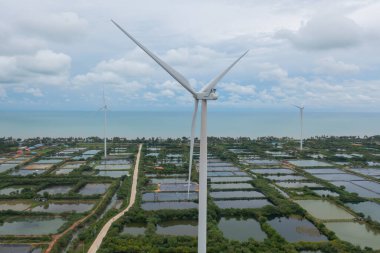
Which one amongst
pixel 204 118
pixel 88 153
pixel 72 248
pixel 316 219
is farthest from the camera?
pixel 88 153

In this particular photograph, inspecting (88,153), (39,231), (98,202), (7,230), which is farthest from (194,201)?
(88,153)

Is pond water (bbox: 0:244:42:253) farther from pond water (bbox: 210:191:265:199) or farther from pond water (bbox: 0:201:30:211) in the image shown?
pond water (bbox: 210:191:265:199)

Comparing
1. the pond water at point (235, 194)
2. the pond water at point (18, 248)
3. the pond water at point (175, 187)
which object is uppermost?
the pond water at point (175, 187)

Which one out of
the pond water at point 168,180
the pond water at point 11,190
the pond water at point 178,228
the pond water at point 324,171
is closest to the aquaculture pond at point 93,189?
the pond water at point 168,180

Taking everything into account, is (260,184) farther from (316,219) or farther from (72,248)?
(72,248)

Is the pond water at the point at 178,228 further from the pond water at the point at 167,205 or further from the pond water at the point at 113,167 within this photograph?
the pond water at the point at 113,167

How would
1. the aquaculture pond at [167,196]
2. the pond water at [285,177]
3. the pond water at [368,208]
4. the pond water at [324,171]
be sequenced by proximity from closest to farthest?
the pond water at [368,208], the aquaculture pond at [167,196], the pond water at [285,177], the pond water at [324,171]

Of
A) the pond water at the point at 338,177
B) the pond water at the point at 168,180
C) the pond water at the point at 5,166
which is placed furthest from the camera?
the pond water at the point at 5,166
